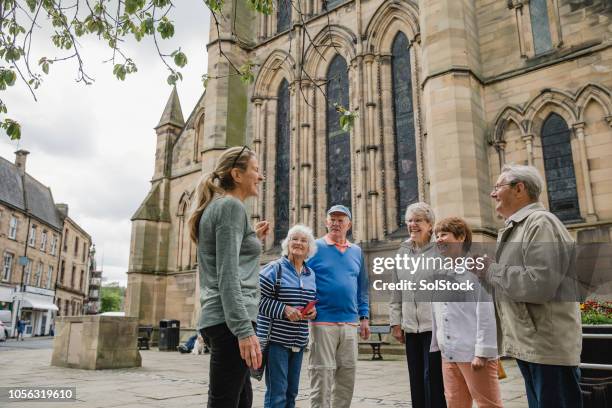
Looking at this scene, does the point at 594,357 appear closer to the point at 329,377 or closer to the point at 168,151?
the point at 329,377

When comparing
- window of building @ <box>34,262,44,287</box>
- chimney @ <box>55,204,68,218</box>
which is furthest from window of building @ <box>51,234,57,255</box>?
chimney @ <box>55,204,68,218</box>

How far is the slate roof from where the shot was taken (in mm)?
30625

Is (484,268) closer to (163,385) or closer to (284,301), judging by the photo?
(284,301)

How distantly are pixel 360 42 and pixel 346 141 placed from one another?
2.89 metres

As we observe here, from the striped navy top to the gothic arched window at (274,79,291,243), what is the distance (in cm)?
1092

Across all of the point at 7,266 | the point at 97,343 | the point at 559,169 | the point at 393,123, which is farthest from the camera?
the point at 7,266

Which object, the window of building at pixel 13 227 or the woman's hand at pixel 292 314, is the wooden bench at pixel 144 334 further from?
the window of building at pixel 13 227

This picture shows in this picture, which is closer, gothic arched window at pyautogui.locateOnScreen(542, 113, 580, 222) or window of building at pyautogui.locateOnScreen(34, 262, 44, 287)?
gothic arched window at pyautogui.locateOnScreen(542, 113, 580, 222)

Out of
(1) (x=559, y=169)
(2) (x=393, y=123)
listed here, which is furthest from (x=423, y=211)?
(2) (x=393, y=123)

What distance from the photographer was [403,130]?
489 inches

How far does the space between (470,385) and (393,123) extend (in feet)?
34.4

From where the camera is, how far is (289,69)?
49.9 ft

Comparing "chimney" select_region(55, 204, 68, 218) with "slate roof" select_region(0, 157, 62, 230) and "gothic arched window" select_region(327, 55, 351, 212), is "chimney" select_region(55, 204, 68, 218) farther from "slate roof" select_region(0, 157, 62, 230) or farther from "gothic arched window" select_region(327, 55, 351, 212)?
"gothic arched window" select_region(327, 55, 351, 212)

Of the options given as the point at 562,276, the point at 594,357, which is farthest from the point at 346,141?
the point at 562,276
